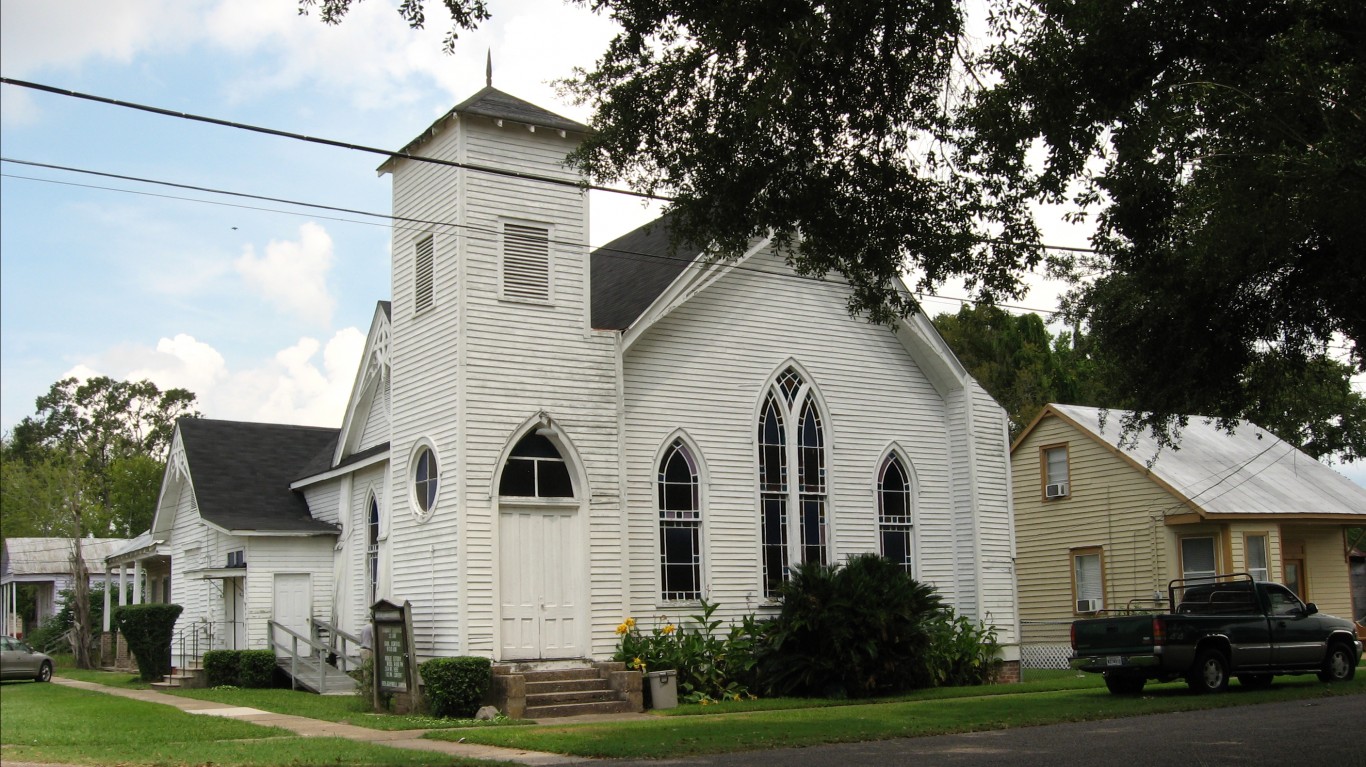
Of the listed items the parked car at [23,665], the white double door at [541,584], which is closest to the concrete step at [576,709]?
the white double door at [541,584]

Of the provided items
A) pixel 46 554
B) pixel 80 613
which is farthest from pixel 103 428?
pixel 80 613

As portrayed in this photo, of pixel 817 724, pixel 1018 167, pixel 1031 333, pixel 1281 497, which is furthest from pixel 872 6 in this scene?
pixel 1031 333

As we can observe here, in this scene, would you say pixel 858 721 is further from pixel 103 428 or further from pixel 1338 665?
pixel 103 428

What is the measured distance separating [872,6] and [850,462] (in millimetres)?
12816

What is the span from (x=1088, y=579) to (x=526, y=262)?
18.3m

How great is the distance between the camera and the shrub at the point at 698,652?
19.8 m

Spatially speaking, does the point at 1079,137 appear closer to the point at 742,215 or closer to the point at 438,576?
the point at 742,215

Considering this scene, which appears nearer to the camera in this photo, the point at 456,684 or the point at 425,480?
the point at 456,684

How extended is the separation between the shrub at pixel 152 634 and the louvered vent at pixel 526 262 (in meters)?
11.7

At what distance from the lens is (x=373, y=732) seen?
Result: 1617 cm

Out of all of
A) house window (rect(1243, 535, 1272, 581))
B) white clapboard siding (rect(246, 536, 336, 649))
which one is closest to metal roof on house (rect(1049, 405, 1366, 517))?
house window (rect(1243, 535, 1272, 581))

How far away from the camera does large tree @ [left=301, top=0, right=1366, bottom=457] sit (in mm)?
11398

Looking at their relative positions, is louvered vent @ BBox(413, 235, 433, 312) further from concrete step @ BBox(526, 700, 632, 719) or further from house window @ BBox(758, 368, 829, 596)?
concrete step @ BBox(526, 700, 632, 719)

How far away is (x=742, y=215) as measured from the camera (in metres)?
13.9
